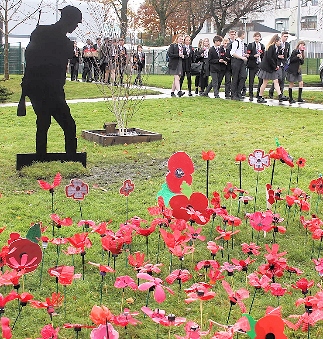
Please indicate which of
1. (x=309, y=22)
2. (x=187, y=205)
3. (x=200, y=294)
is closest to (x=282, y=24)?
(x=309, y=22)

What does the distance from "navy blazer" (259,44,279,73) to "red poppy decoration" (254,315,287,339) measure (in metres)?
14.5

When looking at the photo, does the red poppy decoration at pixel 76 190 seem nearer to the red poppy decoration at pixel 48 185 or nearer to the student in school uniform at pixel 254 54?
the red poppy decoration at pixel 48 185

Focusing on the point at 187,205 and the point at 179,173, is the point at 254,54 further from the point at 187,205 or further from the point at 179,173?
the point at 187,205

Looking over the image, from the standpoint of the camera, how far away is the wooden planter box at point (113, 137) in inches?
421

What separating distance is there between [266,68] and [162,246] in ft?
40.4

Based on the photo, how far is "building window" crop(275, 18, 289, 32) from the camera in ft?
216

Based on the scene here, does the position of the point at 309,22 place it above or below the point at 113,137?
above

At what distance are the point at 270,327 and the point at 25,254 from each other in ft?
5.22

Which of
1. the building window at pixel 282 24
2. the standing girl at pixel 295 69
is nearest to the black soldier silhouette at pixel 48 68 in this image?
the standing girl at pixel 295 69

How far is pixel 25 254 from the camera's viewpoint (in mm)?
3588

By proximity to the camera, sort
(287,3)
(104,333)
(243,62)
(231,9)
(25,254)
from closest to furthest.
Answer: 1. (104,333)
2. (25,254)
3. (243,62)
4. (231,9)
5. (287,3)

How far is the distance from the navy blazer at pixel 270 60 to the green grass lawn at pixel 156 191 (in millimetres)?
1496

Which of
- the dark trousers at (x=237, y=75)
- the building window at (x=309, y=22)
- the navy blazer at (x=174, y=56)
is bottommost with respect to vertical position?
the dark trousers at (x=237, y=75)

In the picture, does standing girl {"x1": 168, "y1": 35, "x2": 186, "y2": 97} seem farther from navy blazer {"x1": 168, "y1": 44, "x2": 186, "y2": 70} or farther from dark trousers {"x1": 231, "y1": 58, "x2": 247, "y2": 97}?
dark trousers {"x1": 231, "y1": 58, "x2": 247, "y2": 97}
